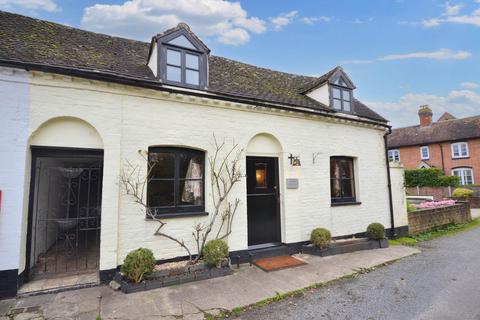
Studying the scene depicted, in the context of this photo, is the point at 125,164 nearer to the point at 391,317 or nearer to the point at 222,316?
the point at 222,316

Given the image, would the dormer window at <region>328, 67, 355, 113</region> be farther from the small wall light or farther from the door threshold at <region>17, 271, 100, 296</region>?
the door threshold at <region>17, 271, 100, 296</region>

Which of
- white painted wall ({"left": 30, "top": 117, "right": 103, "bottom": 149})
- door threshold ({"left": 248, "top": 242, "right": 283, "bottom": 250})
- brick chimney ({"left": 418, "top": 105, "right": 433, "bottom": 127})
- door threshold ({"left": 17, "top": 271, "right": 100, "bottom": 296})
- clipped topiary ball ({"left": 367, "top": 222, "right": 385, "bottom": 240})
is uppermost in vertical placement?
brick chimney ({"left": 418, "top": 105, "right": 433, "bottom": 127})

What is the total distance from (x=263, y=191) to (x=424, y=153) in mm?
28600

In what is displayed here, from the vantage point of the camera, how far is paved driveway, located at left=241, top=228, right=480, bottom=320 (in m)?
4.02

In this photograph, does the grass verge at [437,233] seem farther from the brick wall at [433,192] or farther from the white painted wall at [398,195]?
the brick wall at [433,192]

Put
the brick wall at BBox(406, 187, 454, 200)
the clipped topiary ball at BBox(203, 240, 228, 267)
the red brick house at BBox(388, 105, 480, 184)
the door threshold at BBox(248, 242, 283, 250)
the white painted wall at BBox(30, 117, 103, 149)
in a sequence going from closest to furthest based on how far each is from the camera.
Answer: the white painted wall at BBox(30, 117, 103, 149)
the clipped topiary ball at BBox(203, 240, 228, 267)
the door threshold at BBox(248, 242, 283, 250)
the brick wall at BBox(406, 187, 454, 200)
the red brick house at BBox(388, 105, 480, 184)

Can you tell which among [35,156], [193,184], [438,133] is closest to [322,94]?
[193,184]

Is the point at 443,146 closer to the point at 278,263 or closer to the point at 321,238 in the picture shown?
the point at 321,238

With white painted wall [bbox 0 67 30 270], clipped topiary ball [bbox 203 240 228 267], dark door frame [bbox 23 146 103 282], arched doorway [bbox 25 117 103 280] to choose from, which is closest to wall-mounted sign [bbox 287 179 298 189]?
clipped topiary ball [bbox 203 240 228 267]

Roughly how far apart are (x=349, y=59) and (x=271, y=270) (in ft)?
36.4

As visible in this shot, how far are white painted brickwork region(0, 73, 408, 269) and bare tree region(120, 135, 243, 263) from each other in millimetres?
167

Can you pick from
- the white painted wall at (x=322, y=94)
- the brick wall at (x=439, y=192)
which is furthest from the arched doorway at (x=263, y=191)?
the brick wall at (x=439, y=192)

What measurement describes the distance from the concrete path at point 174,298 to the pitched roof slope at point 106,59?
458 cm

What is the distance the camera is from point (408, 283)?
527 centimetres
